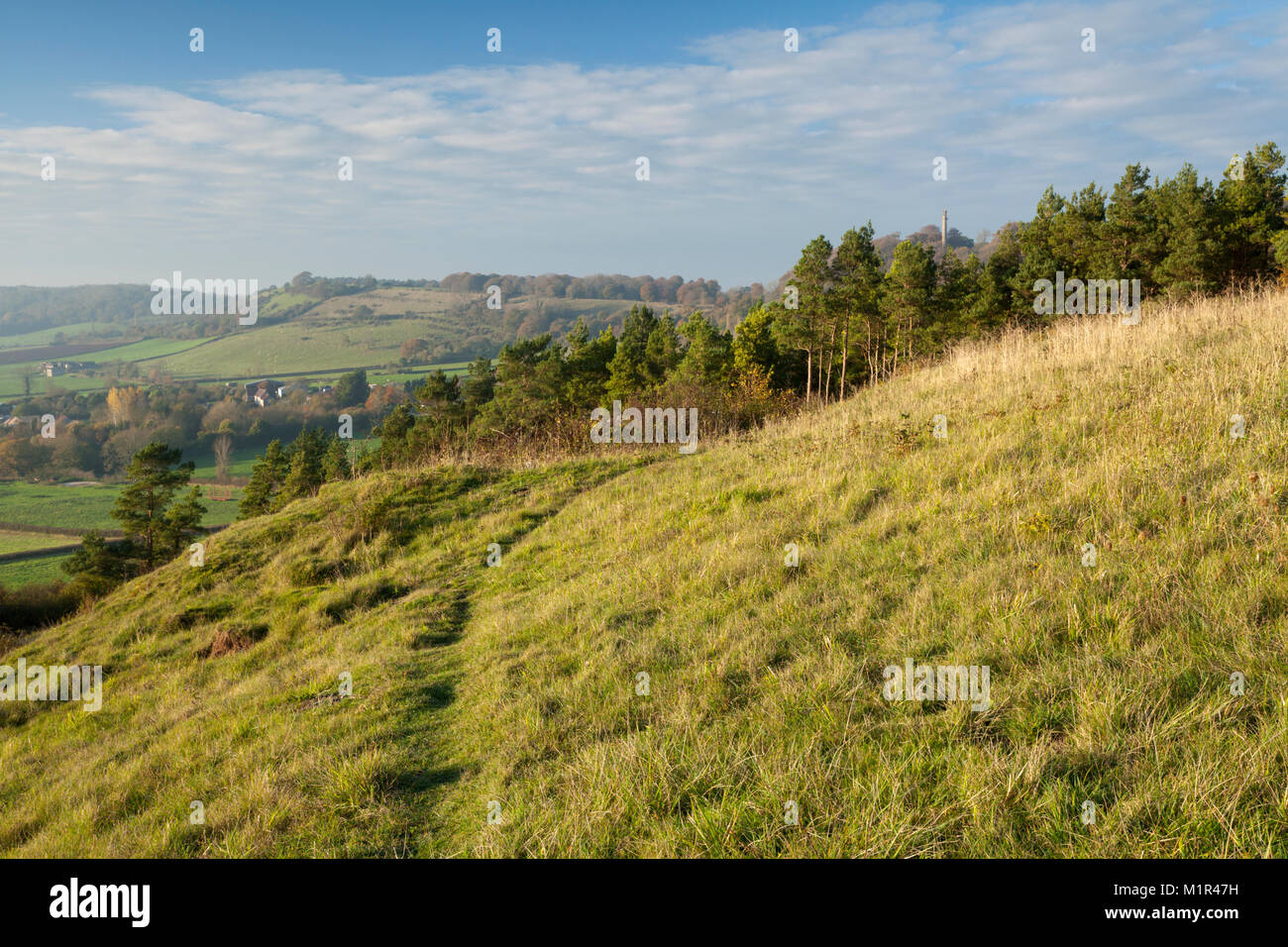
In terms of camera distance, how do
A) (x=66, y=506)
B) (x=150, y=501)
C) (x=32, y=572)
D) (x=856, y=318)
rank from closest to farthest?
1. (x=856, y=318)
2. (x=150, y=501)
3. (x=32, y=572)
4. (x=66, y=506)

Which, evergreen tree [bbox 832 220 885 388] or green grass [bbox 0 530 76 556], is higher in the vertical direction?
evergreen tree [bbox 832 220 885 388]

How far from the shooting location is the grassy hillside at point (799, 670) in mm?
3092

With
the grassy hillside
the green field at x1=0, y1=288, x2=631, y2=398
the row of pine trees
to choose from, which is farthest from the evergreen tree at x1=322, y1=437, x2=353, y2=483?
the green field at x1=0, y1=288, x2=631, y2=398

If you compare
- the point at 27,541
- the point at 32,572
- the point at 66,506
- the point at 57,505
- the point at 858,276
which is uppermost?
the point at 858,276

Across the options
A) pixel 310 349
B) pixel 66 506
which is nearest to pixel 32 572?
pixel 66 506

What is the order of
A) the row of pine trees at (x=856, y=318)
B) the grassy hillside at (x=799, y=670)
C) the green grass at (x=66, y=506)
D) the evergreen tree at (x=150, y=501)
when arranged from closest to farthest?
the grassy hillside at (x=799, y=670), the row of pine trees at (x=856, y=318), the evergreen tree at (x=150, y=501), the green grass at (x=66, y=506)

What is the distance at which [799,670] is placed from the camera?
14.5 feet

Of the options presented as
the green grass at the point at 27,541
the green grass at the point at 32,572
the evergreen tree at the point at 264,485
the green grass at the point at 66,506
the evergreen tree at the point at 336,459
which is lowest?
the green grass at the point at 32,572

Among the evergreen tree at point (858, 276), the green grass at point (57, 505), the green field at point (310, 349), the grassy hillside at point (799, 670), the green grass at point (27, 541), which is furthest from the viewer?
the green field at point (310, 349)

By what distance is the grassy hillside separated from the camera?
309cm

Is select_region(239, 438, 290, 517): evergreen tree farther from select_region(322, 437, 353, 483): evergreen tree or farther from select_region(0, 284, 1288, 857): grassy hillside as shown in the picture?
select_region(0, 284, 1288, 857): grassy hillside

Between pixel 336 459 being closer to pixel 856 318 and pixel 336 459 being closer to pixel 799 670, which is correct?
pixel 856 318

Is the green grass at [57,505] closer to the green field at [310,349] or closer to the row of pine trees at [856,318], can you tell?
the row of pine trees at [856,318]

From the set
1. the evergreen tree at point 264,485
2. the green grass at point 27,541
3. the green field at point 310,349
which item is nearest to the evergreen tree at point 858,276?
the evergreen tree at point 264,485
